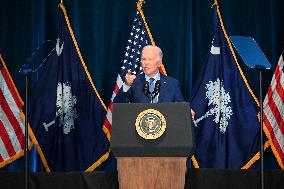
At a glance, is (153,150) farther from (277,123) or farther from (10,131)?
(10,131)

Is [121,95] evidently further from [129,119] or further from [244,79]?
[129,119]

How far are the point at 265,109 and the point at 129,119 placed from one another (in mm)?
2508

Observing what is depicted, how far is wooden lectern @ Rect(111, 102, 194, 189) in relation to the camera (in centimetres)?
334

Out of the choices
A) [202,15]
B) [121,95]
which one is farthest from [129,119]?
[202,15]

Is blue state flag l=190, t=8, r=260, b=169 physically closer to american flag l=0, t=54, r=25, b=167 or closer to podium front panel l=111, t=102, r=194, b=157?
american flag l=0, t=54, r=25, b=167

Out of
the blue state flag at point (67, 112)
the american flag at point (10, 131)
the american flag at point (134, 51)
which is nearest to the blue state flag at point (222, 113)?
the american flag at point (134, 51)

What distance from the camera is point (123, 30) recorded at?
6.01m

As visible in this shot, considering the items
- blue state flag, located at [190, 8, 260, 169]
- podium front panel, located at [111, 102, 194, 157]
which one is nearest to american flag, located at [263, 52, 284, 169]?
blue state flag, located at [190, 8, 260, 169]

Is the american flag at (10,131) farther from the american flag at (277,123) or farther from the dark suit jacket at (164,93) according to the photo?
the american flag at (277,123)

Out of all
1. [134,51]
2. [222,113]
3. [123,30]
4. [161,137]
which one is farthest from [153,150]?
[123,30]

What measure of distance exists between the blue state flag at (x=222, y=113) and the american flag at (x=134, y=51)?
0.58 m

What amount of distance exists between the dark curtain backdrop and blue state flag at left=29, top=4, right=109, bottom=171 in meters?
0.22

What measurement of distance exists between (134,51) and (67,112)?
109 cm

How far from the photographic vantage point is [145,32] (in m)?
5.78
